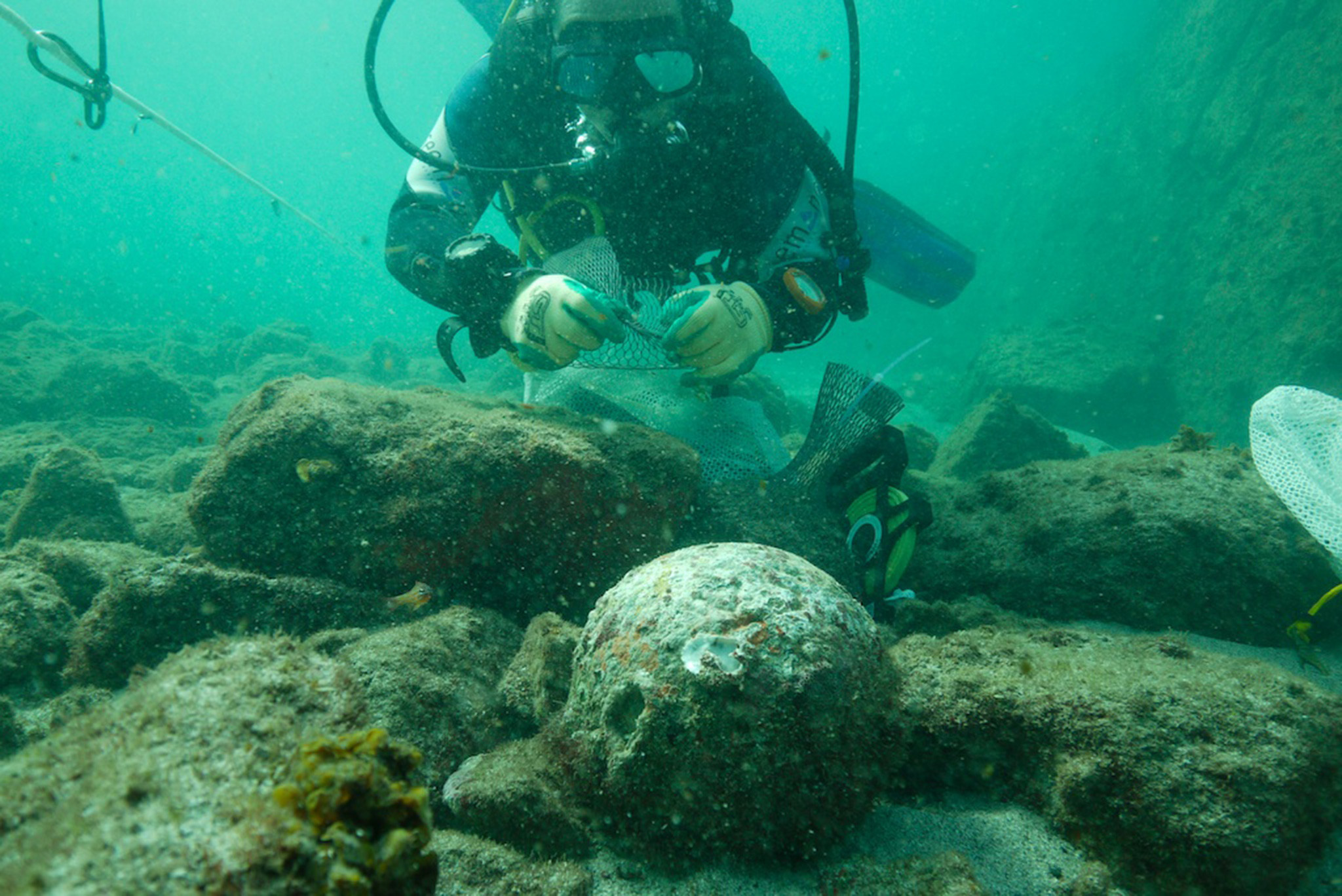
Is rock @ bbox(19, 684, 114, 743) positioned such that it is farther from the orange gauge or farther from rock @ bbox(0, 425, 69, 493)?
rock @ bbox(0, 425, 69, 493)

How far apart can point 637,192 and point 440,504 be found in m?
2.66

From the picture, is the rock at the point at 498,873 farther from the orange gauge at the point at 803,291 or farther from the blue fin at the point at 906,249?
the blue fin at the point at 906,249

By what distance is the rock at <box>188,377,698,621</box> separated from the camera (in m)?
2.57

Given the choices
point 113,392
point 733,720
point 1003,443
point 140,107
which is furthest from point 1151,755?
point 140,107

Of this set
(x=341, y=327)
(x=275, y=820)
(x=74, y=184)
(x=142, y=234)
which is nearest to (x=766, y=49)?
(x=341, y=327)

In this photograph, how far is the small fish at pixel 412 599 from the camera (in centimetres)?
252

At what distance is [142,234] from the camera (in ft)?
332

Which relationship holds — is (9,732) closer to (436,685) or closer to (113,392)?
(436,685)

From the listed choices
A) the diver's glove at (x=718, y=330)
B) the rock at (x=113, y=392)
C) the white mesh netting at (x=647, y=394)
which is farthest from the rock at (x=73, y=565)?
the rock at (x=113, y=392)

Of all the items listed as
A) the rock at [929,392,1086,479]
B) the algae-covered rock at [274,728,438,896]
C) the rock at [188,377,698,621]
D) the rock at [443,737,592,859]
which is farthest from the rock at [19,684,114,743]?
the rock at [929,392,1086,479]

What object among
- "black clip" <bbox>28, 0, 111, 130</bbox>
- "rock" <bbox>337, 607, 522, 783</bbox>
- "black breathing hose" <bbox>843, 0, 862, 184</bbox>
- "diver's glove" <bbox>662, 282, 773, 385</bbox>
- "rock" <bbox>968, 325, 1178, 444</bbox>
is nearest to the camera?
"rock" <bbox>337, 607, 522, 783</bbox>

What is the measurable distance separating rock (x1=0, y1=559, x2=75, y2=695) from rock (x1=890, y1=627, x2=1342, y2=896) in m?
3.33

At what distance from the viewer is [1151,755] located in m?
1.58

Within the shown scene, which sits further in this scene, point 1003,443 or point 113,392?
point 113,392
